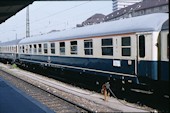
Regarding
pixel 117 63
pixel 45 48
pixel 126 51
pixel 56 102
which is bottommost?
pixel 56 102

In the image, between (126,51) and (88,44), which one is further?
(88,44)

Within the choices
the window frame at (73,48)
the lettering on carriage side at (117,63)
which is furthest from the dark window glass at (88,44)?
the lettering on carriage side at (117,63)

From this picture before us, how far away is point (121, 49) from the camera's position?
12711mm

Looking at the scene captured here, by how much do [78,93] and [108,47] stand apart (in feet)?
8.97

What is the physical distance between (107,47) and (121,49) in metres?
1.19

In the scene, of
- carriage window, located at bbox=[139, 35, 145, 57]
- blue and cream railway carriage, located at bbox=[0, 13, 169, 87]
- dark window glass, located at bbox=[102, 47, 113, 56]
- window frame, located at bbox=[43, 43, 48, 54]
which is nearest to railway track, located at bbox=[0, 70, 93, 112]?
blue and cream railway carriage, located at bbox=[0, 13, 169, 87]

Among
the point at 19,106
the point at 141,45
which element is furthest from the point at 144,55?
the point at 19,106

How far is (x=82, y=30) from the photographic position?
17141mm

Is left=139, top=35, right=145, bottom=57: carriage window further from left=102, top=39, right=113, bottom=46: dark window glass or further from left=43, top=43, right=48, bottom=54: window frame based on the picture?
left=43, top=43, right=48, bottom=54: window frame

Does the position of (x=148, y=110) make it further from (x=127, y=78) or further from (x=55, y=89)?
(x=55, y=89)

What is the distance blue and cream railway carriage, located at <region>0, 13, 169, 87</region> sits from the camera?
35.6 ft

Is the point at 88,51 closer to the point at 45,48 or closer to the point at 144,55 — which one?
the point at 144,55

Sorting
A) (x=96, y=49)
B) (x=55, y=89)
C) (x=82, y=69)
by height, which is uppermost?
(x=96, y=49)

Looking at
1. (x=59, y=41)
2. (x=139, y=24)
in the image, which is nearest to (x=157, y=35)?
(x=139, y=24)
